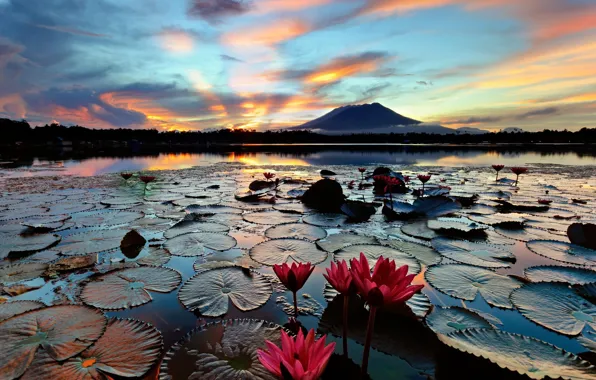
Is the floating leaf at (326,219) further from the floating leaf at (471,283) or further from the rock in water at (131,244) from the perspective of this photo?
the rock in water at (131,244)

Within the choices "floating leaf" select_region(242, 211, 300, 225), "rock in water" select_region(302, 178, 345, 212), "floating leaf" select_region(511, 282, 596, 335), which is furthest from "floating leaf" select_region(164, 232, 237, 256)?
"floating leaf" select_region(511, 282, 596, 335)

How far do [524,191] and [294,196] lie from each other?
4.87 metres

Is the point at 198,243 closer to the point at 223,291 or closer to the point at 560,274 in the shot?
the point at 223,291

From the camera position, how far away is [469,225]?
11.0 ft

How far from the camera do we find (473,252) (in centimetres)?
261

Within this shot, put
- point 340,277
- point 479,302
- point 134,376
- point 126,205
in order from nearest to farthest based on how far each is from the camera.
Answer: point 340,277 < point 134,376 < point 479,302 < point 126,205

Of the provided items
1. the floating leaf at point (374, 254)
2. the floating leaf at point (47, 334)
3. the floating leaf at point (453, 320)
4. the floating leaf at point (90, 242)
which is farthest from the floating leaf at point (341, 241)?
the floating leaf at point (90, 242)

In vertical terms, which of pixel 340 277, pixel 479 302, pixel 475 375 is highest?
pixel 340 277

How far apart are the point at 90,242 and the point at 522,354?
11.2ft

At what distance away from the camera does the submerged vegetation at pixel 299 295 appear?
44.8 inches

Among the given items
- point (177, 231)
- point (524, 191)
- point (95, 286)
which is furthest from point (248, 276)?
point (524, 191)

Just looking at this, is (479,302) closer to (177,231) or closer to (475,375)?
(475,375)

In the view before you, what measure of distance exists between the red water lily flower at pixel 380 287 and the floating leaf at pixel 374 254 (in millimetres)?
1360

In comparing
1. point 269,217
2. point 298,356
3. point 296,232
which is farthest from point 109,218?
point 298,356
